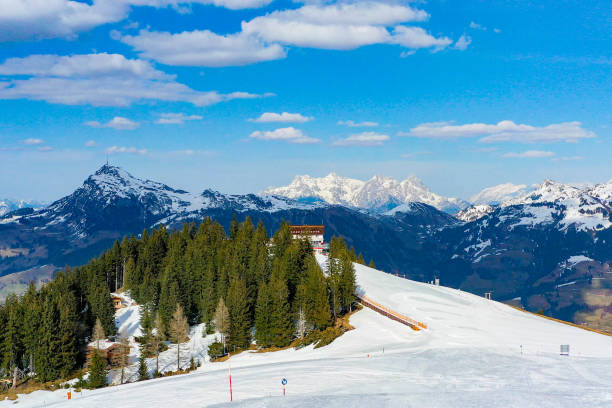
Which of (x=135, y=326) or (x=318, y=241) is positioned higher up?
(x=318, y=241)

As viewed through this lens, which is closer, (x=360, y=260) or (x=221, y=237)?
(x=221, y=237)

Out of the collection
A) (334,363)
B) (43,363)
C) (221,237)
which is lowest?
(43,363)

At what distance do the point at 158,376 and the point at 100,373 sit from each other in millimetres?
8209

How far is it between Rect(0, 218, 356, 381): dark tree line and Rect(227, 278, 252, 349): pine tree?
17cm

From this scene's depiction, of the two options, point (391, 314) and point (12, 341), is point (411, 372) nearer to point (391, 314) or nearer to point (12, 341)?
point (391, 314)

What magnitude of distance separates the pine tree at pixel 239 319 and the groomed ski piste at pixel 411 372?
15.2ft

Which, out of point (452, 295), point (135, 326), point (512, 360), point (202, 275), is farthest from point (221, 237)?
point (512, 360)

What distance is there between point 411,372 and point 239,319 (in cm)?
3946

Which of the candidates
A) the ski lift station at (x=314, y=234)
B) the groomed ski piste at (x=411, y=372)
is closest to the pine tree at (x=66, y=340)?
the groomed ski piste at (x=411, y=372)

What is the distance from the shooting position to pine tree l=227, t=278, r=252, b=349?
291 ft

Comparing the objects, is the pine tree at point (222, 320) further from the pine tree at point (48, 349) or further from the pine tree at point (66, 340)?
the pine tree at point (48, 349)

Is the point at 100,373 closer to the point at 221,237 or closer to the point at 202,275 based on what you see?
the point at 202,275

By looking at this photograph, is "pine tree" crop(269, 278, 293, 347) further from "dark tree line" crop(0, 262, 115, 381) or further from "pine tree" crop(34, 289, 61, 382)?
"pine tree" crop(34, 289, 61, 382)

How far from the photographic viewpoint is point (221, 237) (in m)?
133
